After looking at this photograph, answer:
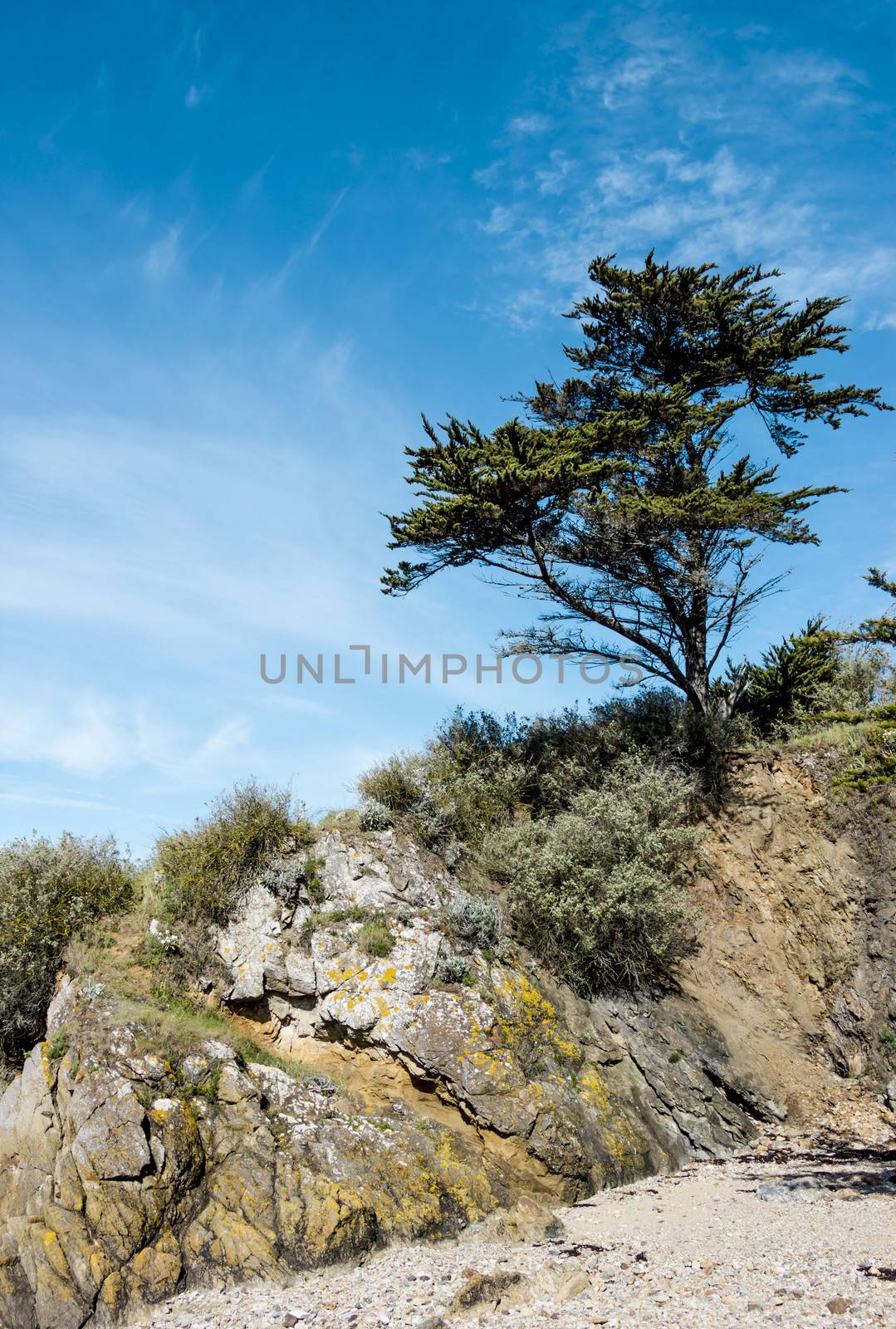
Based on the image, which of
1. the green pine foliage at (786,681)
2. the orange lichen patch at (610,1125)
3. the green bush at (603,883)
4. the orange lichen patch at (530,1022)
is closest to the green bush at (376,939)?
the orange lichen patch at (530,1022)

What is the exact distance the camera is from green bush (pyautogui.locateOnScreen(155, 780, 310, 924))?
11766 mm

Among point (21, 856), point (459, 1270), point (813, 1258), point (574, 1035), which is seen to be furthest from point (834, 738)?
point (21, 856)

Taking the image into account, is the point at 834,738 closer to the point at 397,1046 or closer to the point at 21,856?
the point at 397,1046

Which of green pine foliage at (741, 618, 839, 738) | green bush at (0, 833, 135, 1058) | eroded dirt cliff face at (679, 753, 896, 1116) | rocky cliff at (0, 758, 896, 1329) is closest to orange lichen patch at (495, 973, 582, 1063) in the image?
rocky cliff at (0, 758, 896, 1329)

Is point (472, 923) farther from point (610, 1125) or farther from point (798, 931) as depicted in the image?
point (798, 931)

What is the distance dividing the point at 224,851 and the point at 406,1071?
4279 mm

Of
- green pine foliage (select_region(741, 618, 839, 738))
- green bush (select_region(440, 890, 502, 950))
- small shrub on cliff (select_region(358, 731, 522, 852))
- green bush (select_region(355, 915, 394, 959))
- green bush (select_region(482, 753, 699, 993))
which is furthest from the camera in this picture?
green pine foliage (select_region(741, 618, 839, 738))

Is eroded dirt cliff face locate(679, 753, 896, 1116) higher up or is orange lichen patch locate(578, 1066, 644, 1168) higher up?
eroded dirt cliff face locate(679, 753, 896, 1116)

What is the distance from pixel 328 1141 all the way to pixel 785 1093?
24.4 feet

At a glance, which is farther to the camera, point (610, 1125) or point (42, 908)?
point (42, 908)

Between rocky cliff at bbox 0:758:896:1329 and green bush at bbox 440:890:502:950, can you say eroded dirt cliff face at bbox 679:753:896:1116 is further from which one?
green bush at bbox 440:890:502:950

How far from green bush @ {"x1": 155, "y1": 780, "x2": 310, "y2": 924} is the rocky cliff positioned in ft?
1.32

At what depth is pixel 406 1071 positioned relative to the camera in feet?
33.5

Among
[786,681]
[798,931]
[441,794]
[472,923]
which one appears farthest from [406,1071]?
[786,681]
